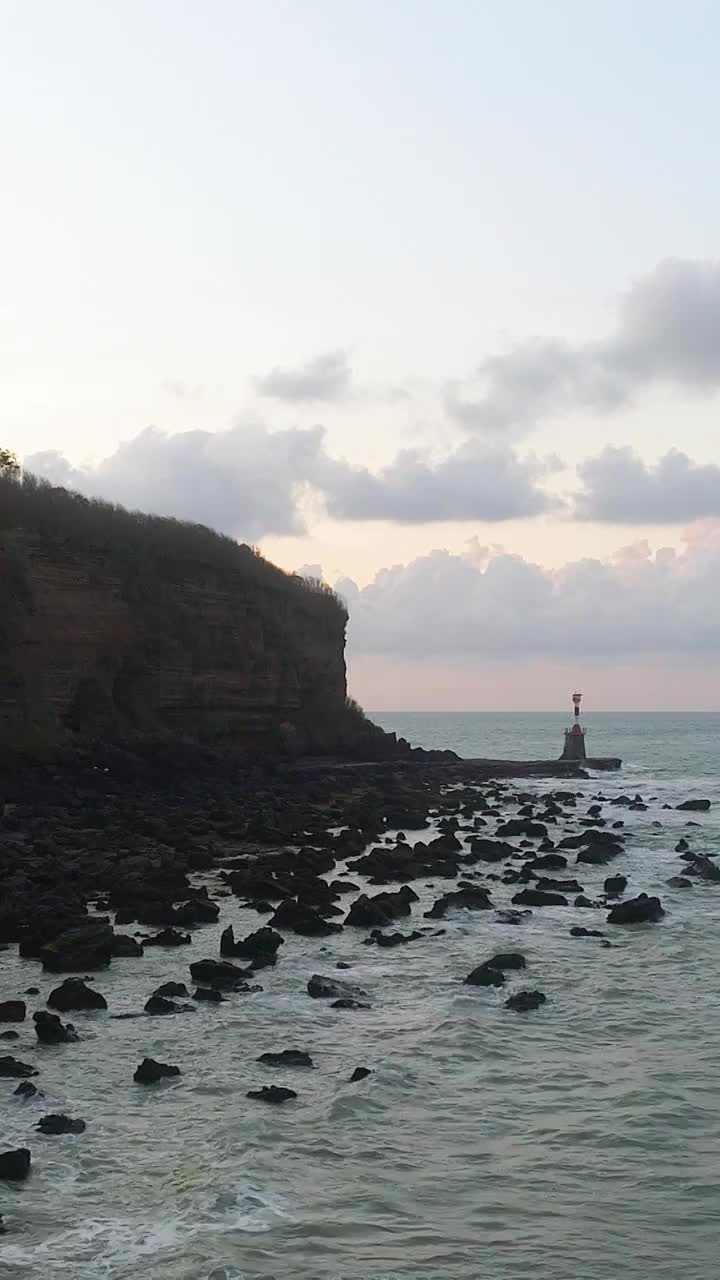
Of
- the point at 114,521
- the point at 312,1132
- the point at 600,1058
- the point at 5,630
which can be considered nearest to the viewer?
the point at 312,1132

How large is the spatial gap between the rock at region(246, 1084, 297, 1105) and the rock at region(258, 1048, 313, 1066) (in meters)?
1.03

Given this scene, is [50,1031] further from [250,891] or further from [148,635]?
[148,635]

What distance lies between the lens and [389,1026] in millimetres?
14039

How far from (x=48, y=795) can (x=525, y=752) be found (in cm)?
7105

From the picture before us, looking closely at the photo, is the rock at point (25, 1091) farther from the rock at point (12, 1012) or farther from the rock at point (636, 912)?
the rock at point (636, 912)

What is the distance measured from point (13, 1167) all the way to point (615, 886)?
1836 cm

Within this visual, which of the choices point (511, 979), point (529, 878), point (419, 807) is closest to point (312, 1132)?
point (511, 979)

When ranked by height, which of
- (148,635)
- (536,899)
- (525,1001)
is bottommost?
(536,899)

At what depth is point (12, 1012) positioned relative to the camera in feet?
44.2

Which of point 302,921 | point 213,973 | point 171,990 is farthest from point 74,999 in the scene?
point 302,921

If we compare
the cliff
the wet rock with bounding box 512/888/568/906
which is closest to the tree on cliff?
the cliff

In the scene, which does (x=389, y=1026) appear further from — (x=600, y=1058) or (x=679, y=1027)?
(x=679, y=1027)

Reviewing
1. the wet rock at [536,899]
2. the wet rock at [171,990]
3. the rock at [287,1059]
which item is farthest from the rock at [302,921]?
the rock at [287,1059]

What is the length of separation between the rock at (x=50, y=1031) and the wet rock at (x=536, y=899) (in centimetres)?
1255
